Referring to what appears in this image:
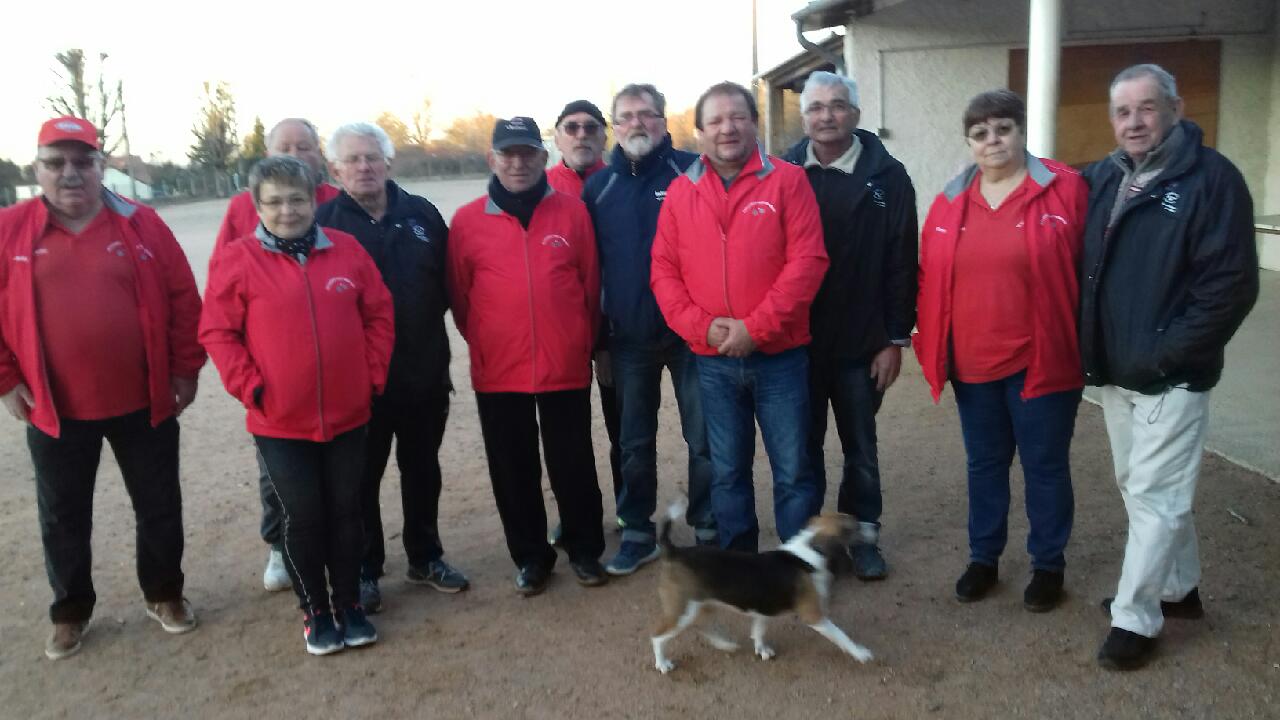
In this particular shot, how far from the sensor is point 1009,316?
3.75m

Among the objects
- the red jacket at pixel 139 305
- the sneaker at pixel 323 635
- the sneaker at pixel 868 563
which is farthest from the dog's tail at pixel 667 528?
the red jacket at pixel 139 305

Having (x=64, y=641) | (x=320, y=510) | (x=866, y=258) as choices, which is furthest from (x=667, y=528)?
(x=64, y=641)

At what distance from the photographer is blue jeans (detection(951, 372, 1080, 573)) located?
3842 mm

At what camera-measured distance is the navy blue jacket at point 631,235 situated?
4.41 m

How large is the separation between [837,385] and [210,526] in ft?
11.6

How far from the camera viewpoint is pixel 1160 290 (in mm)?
3332

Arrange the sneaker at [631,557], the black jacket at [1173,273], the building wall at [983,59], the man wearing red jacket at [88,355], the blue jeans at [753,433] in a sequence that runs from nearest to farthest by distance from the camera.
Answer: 1. the black jacket at [1173,273]
2. the man wearing red jacket at [88,355]
3. the blue jeans at [753,433]
4. the sneaker at [631,557]
5. the building wall at [983,59]

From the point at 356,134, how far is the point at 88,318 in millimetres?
1255

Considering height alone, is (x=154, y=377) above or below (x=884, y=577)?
above

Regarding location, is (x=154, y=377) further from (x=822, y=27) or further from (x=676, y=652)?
(x=822, y=27)

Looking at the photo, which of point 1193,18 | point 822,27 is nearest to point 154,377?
point 822,27

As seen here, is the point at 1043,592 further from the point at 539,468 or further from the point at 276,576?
the point at 276,576

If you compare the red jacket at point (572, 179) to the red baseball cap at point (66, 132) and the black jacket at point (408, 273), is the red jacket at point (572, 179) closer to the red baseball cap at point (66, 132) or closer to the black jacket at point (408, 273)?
the black jacket at point (408, 273)

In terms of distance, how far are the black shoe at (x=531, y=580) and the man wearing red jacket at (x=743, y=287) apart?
0.91m
